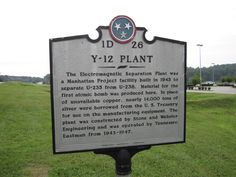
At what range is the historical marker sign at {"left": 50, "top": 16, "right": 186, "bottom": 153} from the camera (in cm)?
309

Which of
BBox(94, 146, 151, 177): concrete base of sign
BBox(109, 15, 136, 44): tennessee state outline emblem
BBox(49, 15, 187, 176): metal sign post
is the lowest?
BBox(94, 146, 151, 177): concrete base of sign

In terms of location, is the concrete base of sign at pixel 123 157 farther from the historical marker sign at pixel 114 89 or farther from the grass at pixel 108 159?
the grass at pixel 108 159

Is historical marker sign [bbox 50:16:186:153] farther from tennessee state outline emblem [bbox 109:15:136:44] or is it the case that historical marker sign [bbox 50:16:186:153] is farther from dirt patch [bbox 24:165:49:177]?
dirt patch [bbox 24:165:49:177]

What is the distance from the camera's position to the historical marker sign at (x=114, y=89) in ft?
10.1

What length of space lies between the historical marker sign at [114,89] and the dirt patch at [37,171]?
255 cm

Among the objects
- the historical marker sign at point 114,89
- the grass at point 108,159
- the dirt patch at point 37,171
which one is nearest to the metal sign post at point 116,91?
the historical marker sign at point 114,89

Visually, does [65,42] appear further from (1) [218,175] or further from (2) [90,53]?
(1) [218,175]

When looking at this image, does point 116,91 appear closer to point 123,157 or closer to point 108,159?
point 123,157

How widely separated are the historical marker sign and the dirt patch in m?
2.55

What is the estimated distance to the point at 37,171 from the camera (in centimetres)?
557

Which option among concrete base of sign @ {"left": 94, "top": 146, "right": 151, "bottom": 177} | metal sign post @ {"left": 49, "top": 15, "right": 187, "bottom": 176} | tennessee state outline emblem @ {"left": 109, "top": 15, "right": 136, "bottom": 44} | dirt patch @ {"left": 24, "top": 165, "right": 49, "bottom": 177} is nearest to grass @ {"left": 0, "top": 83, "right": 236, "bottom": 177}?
dirt patch @ {"left": 24, "top": 165, "right": 49, "bottom": 177}

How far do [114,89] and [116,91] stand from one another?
0.10 ft

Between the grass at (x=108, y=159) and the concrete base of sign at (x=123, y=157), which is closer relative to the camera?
the concrete base of sign at (x=123, y=157)

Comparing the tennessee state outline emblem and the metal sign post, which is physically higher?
the tennessee state outline emblem
